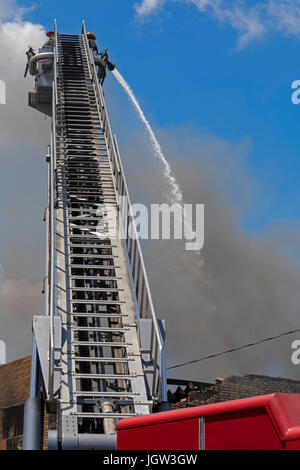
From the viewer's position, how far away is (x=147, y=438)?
20.9 feet

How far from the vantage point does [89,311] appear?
14383 mm

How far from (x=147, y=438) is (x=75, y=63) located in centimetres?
1883

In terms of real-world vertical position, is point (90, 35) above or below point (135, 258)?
above

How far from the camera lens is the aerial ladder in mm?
11023

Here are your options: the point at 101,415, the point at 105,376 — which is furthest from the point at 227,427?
the point at 105,376

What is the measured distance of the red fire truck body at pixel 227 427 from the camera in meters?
5.20

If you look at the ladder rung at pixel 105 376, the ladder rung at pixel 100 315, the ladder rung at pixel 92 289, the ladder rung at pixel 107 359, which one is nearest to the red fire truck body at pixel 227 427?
the ladder rung at pixel 105 376

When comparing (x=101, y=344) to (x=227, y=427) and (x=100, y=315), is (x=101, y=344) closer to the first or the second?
(x=100, y=315)

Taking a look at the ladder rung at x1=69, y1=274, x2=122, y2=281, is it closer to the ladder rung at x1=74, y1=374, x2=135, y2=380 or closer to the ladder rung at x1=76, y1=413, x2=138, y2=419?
the ladder rung at x1=74, y1=374, x2=135, y2=380

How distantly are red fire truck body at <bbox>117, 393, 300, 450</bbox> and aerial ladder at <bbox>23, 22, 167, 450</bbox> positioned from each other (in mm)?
4176

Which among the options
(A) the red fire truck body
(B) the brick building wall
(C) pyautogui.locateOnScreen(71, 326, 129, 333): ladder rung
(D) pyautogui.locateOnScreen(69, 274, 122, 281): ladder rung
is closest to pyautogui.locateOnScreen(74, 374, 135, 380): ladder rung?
(C) pyautogui.locateOnScreen(71, 326, 129, 333): ladder rung

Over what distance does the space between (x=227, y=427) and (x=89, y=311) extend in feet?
29.5
